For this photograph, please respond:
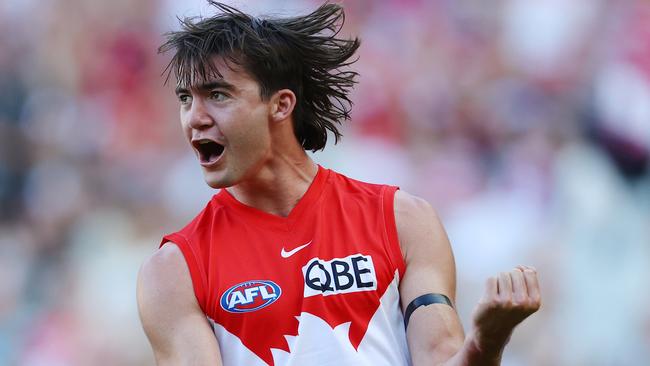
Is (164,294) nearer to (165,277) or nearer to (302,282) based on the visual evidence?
(165,277)

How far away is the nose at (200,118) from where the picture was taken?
434 centimetres

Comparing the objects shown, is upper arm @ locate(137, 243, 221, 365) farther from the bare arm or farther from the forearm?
the forearm

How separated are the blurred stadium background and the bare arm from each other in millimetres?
3401

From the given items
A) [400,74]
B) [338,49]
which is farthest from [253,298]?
[400,74]

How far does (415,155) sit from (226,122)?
403 centimetres

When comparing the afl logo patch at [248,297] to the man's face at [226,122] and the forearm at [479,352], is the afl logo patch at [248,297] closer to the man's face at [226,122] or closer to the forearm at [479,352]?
the man's face at [226,122]

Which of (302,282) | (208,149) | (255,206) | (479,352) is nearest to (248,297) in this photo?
(302,282)

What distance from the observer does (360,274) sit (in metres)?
4.30

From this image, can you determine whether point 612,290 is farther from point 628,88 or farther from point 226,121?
point 226,121

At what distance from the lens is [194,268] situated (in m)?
4.33

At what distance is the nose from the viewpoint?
434 cm

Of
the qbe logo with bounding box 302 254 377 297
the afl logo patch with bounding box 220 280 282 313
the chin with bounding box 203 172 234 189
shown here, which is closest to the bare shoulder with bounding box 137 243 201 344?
the afl logo patch with bounding box 220 280 282 313

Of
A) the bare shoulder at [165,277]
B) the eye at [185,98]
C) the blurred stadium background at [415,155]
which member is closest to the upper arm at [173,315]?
the bare shoulder at [165,277]

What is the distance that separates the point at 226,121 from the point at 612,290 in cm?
440
